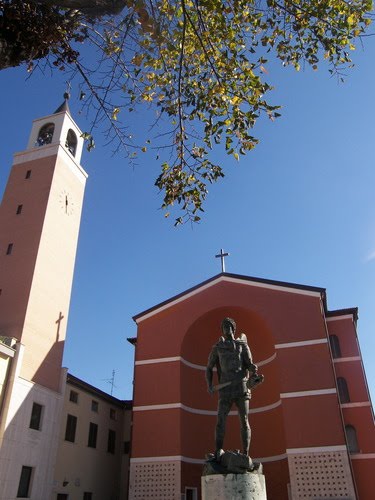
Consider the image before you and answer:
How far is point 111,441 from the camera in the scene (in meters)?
26.9

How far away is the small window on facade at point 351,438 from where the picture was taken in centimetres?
1955

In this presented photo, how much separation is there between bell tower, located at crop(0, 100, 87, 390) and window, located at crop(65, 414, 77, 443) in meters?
2.18

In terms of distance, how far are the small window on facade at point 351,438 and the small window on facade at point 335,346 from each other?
330 centimetres

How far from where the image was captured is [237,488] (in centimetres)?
703

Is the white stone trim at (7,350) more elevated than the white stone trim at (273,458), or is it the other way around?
the white stone trim at (7,350)

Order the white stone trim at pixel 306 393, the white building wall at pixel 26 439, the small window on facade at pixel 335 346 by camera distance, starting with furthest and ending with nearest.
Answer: the small window on facade at pixel 335 346
the white stone trim at pixel 306 393
the white building wall at pixel 26 439

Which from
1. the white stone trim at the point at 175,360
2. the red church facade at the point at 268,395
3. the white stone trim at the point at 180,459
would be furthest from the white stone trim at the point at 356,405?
Result: the white stone trim at the point at 175,360

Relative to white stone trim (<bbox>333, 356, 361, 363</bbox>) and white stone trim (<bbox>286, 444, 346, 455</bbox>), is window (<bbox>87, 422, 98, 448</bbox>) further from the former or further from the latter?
white stone trim (<bbox>333, 356, 361, 363</bbox>)

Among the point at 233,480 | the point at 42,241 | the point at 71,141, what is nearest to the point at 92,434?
the point at 42,241

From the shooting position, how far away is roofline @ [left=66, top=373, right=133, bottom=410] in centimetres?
2400

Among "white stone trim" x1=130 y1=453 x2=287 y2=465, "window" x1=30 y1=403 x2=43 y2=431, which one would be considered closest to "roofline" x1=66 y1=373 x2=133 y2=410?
"window" x1=30 y1=403 x2=43 y2=431

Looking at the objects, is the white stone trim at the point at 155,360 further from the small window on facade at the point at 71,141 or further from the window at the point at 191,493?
the small window on facade at the point at 71,141

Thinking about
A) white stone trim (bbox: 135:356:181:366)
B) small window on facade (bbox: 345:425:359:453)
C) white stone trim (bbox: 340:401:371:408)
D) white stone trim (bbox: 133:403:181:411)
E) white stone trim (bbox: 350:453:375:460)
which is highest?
white stone trim (bbox: 135:356:181:366)

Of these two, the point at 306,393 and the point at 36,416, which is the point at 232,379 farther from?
the point at 36,416
